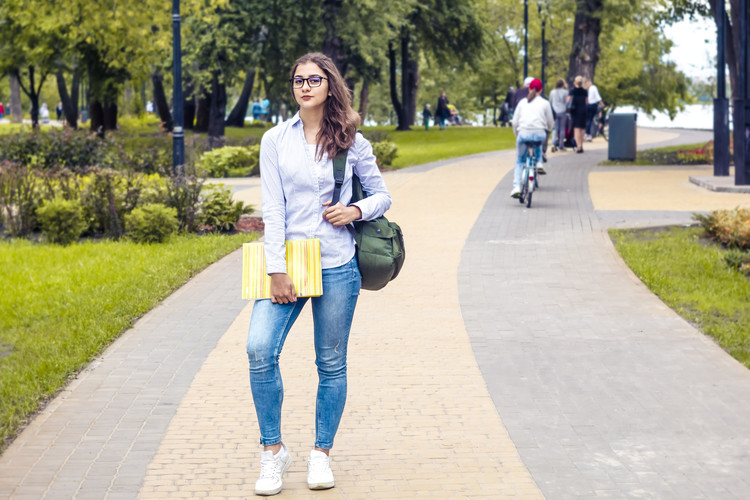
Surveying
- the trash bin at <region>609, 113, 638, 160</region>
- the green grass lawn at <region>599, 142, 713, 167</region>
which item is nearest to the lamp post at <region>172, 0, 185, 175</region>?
the green grass lawn at <region>599, 142, 713, 167</region>

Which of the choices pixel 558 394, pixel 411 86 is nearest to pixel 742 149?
pixel 558 394

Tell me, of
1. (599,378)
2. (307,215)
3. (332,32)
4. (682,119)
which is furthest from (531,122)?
(682,119)

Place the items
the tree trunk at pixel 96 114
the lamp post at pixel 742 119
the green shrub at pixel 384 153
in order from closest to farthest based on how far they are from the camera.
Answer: the lamp post at pixel 742 119, the green shrub at pixel 384 153, the tree trunk at pixel 96 114

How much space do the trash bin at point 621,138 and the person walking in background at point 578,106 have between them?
141 cm

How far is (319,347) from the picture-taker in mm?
4570

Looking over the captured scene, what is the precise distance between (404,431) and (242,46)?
28.3m

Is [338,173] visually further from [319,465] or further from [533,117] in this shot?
[533,117]

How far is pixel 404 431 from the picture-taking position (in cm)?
543

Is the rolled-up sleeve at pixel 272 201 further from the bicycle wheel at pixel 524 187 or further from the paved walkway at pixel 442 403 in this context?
the bicycle wheel at pixel 524 187

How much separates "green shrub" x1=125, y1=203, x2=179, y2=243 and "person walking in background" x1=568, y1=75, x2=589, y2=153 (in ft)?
49.7

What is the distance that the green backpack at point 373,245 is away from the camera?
4449 mm

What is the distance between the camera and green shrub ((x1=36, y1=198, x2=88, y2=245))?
12289 mm

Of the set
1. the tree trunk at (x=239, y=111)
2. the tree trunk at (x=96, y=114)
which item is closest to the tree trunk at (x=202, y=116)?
the tree trunk at (x=239, y=111)

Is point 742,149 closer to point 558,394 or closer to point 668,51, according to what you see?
point 558,394
